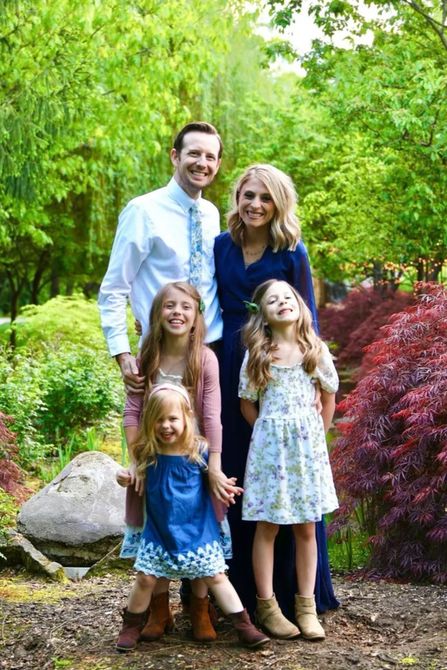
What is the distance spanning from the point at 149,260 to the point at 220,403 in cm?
70

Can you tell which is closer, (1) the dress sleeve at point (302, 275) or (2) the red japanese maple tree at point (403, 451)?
(1) the dress sleeve at point (302, 275)

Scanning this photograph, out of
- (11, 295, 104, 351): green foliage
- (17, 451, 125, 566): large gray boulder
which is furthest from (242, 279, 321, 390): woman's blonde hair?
(11, 295, 104, 351): green foliage

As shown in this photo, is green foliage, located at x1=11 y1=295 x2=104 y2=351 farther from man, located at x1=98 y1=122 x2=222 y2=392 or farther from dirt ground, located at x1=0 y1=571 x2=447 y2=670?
man, located at x1=98 y1=122 x2=222 y2=392

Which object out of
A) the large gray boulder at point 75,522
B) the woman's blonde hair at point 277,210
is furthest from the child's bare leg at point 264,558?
the large gray boulder at point 75,522

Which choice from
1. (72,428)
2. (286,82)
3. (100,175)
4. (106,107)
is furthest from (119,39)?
(286,82)

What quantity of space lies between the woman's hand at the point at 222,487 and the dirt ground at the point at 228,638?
0.65 meters

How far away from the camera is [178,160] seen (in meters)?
4.25

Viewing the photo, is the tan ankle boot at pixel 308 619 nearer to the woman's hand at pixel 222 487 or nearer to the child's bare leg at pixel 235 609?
the child's bare leg at pixel 235 609

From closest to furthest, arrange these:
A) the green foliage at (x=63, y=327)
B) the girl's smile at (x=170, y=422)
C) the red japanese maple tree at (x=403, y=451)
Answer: the girl's smile at (x=170, y=422), the red japanese maple tree at (x=403, y=451), the green foliage at (x=63, y=327)

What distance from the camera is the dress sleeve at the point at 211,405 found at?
13.2 ft

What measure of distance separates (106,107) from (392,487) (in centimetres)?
1007

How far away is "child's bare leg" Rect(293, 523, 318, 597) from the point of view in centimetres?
419

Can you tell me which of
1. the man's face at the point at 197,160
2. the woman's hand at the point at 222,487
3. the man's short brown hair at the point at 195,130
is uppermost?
the man's short brown hair at the point at 195,130

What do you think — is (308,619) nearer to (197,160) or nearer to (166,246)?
(166,246)
